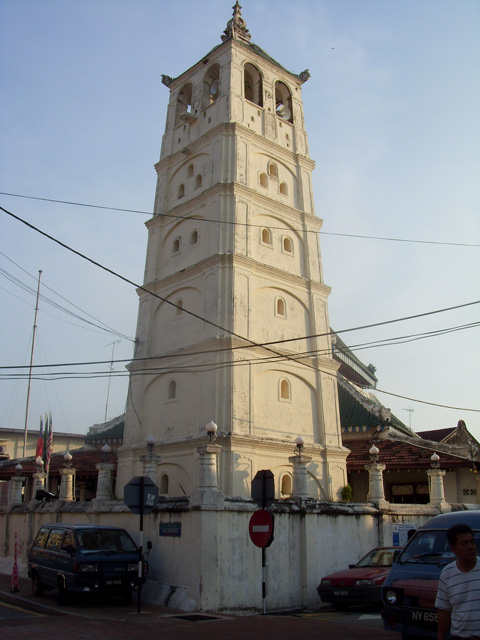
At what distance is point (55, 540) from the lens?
15.9 m

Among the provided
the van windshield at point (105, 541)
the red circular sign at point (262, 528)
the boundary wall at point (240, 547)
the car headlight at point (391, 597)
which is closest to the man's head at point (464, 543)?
the car headlight at point (391, 597)

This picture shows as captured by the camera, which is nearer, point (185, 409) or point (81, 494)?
point (185, 409)

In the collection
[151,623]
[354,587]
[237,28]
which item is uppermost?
[237,28]

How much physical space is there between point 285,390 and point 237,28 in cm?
2152

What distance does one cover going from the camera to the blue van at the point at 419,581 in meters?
8.51

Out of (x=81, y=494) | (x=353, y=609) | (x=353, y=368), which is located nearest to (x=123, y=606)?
(x=353, y=609)

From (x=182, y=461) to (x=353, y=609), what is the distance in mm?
9593

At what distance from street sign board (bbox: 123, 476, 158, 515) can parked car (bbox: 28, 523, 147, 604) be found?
2.24 m

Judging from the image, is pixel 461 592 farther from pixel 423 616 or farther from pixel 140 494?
pixel 140 494

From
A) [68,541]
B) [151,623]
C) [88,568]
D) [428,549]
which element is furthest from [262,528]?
[68,541]

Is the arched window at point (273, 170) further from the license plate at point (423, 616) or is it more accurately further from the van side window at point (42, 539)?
the license plate at point (423, 616)

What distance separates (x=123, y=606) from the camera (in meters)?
14.7

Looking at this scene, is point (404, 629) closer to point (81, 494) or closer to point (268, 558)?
point (268, 558)

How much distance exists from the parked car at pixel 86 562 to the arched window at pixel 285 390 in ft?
34.9
